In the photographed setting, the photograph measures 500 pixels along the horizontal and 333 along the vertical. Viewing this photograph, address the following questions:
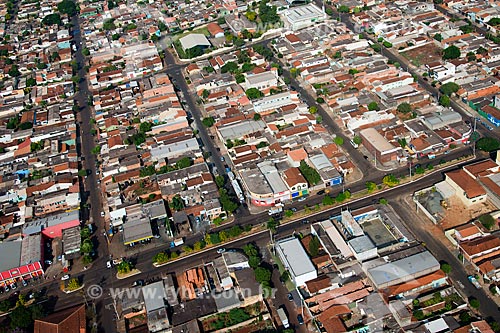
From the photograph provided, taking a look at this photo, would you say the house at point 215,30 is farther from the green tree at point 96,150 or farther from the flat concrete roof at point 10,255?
the flat concrete roof at point 10,255

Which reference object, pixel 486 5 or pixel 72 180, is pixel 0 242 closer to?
pixel 72 180

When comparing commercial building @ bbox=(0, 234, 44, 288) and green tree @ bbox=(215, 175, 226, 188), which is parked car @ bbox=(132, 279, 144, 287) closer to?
commercial building @ bbox=(0, 234, 44, 288)

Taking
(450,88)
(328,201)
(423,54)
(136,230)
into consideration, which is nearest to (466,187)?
(328,201)

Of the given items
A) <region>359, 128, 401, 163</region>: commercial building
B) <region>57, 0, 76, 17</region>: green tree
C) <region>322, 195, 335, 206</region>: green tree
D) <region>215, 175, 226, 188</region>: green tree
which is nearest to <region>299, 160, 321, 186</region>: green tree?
<region>322, 195, 335, 206</region>: green tree

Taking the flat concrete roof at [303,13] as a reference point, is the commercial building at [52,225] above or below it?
below

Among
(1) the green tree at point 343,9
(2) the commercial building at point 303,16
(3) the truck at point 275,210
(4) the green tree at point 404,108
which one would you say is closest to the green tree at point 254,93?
(4) the green tree at point 404,108

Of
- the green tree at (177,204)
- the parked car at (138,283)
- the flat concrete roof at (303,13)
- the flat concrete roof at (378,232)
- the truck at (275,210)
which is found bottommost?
the parked car at (138,283)
